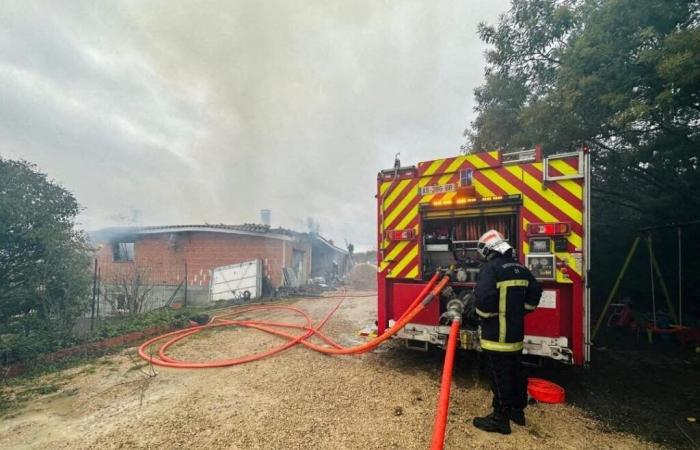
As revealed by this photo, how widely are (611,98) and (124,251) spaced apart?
19.5m

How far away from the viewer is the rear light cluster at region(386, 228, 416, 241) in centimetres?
410

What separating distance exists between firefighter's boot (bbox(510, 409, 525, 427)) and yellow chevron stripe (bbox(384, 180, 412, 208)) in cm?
265

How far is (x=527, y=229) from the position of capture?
11.4 ft

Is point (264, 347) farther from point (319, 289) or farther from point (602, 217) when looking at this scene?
point (319, 289)

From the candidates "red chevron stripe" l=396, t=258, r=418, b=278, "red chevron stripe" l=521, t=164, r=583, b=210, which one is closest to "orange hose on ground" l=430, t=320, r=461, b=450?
"red chevron stripe" l=396, t=258, r=418, b=278

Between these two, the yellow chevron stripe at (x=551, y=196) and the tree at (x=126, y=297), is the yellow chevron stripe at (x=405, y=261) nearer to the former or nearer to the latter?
the yellow chevron stripe at (x=551, y=196)

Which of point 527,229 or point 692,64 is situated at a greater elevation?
point 692,64

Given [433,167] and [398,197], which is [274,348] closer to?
[398,197]

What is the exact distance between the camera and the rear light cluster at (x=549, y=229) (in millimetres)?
3275

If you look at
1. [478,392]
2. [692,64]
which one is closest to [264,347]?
[478,392]

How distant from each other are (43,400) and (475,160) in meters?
5.68

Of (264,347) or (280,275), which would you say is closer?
(264,347)

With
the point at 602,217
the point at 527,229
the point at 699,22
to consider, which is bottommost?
the point at 527,229

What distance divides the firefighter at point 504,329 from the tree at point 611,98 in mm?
3631
